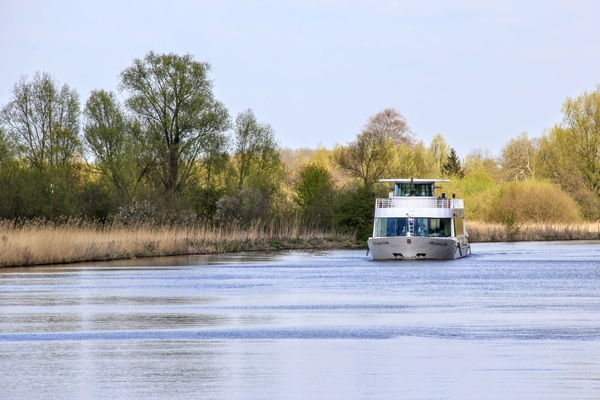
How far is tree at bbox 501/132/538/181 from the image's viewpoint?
467ft

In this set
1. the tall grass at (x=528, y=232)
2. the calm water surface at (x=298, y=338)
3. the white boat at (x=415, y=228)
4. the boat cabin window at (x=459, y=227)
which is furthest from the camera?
the tall grass at (x=528, y=232)

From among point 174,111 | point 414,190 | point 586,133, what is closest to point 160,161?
point 174,111

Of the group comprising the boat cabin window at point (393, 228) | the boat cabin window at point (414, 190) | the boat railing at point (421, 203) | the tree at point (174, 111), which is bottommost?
the boat cabin window at point (393, 228)

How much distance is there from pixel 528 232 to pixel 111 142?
31.4 metres

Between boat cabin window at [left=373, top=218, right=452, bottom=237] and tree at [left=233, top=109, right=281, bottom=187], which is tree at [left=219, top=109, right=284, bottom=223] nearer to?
tree at [left=233, top=109, right=281, bottom=187]

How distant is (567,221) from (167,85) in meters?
35.3

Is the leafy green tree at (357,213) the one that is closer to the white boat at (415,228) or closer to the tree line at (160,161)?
the tree line at (160,161)

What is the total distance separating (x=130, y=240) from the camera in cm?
5672

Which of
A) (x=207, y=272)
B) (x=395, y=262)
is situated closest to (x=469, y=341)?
(x=207, y=272)

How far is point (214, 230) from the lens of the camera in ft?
222

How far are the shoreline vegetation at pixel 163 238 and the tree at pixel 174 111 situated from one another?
29.7 feet

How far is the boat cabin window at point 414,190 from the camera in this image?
202 ft

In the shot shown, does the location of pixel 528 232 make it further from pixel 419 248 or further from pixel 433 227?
pixel 419 248

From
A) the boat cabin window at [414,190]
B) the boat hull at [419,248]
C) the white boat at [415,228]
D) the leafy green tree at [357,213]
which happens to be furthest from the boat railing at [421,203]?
the leafy green tree at [357,213]
